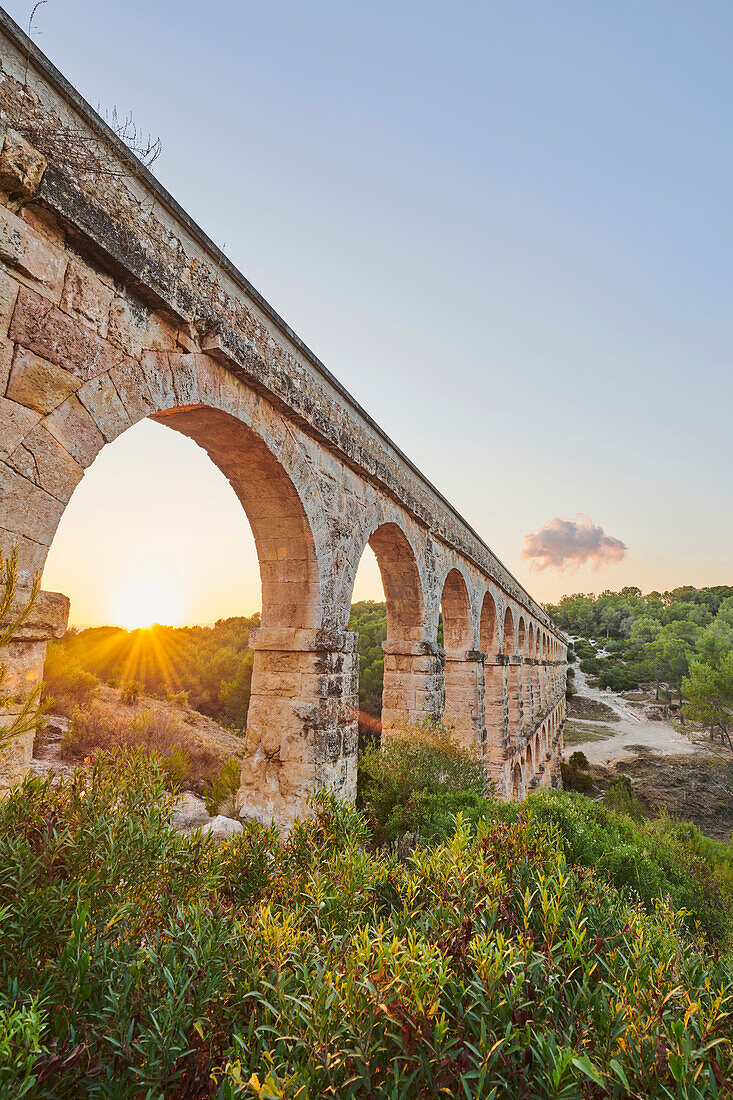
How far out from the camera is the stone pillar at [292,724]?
446 cm

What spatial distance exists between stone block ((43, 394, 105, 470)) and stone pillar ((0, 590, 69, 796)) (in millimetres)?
698

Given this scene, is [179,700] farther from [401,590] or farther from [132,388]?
[132,388]

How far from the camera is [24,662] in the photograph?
2.34 meters

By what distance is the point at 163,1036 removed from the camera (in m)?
1.22

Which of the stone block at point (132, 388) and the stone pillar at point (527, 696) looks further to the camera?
the stone pillar at point (527, 696)

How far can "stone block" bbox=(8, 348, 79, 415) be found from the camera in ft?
7.75

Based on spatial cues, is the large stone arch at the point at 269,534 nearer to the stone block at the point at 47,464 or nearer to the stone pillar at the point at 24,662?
the stone block at the point at 47,464

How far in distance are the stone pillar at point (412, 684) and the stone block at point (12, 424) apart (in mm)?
5823

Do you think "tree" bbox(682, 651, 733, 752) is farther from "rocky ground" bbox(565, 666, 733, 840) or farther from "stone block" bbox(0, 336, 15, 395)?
"stone block" bbox(0, 336, 15, 395)

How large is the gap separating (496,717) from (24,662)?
422 inches

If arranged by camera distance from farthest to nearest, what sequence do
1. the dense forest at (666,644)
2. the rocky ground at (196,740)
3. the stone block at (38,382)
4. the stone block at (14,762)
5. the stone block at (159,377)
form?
the dense forest at (666,644) → the rocky ground at (196,740) → the stone block at (159,377) → the stone block at (38,382) → the stone block at (14,762)

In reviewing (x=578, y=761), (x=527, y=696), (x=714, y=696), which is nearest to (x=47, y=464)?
(x=527, y=696)

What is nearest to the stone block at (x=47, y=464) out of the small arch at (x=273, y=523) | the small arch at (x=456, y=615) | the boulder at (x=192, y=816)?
the small arch at (x=273, y=523)

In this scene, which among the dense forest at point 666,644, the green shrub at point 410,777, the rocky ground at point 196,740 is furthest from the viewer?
the dense forest at point 666,644
